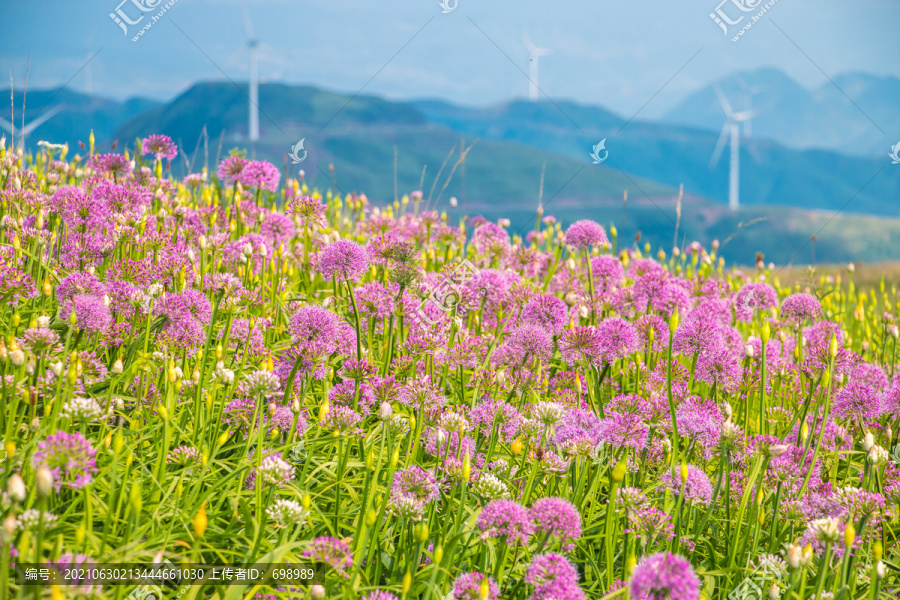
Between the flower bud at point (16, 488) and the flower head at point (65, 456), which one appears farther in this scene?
the flower head at point (65, 456)

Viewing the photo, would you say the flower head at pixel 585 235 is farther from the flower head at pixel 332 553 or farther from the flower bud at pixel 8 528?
the flower bud at pixel 8 528

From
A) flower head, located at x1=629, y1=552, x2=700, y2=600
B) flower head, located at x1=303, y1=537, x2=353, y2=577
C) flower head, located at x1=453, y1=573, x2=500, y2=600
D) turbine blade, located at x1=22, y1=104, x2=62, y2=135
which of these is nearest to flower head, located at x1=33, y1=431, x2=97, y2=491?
flower head, located at x1=303, y1=537, x2=353, y2=577

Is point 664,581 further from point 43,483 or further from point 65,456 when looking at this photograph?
point 65,456

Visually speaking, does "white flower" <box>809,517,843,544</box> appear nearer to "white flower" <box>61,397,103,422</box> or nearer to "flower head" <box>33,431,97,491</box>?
"flower head" <box>33,431,97,491</box>

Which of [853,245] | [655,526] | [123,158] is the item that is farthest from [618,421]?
[853,245]

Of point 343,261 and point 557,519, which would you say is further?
point 343,261

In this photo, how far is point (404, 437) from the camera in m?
3.48

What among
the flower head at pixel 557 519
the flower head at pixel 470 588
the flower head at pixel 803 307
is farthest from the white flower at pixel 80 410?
the flower head at pixel 803 307

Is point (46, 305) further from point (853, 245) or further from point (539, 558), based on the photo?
point (853, 245)

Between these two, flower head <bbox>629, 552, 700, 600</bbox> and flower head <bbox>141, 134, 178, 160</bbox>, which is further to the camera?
flower head <bbox>141, 134, 178, 160</bbox>

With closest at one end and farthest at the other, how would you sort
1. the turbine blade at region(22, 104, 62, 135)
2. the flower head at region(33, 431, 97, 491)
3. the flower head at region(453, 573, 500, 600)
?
the flower head at region(33, 431, 97, 491)
the flower head at region(453, 573, 500, 600)
the turbine blade at region(22, 104, 62, 135)

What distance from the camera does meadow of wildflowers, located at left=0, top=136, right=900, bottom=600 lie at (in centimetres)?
234

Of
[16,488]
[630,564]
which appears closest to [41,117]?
[16,488]

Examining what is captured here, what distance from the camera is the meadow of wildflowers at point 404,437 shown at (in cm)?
234
